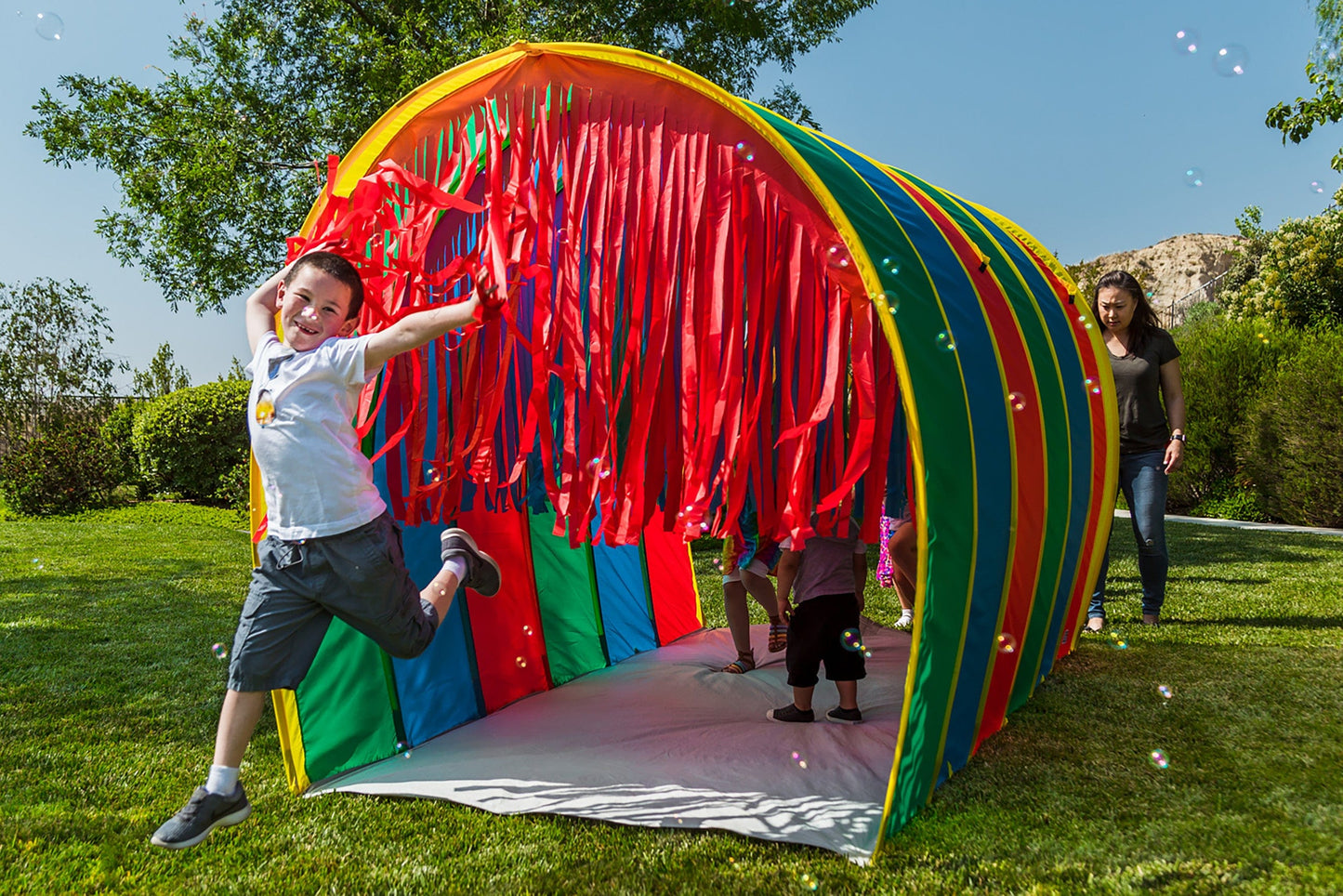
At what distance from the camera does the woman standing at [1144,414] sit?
4609mm

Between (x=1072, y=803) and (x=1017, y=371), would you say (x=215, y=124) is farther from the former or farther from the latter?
(x=1072, y=803)

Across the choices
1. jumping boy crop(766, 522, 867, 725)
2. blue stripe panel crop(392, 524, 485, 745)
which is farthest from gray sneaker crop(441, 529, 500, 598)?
jumping boy crop(766, 522, 867, 725)

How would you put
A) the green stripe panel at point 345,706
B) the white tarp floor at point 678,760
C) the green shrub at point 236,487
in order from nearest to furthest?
1. the white tarp floor at point 678,760
2. the green stripe panel at point 345,706
3. the green shrub at point 236,487

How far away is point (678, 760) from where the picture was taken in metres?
3.18

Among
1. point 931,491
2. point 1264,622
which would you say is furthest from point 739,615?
point 1264,622

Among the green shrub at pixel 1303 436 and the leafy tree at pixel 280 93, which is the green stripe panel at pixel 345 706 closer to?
the leafy tree at pixel 280 93

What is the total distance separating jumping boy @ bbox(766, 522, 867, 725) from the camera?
3295 mm

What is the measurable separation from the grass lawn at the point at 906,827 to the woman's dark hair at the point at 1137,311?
1.56 m

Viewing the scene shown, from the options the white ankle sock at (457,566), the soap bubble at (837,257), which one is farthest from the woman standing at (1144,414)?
the white ankle sock at (457,566)

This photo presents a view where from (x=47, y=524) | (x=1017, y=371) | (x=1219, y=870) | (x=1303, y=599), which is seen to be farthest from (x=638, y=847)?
(x=47, y=524)

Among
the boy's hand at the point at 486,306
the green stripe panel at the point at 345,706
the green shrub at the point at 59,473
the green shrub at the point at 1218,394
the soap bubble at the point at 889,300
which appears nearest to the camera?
the boy's hand at the point at 486,306

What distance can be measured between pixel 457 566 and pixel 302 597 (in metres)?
0.61

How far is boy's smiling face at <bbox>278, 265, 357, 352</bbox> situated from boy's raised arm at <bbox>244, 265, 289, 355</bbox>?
15cm

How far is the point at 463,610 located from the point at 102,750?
4.61ft
